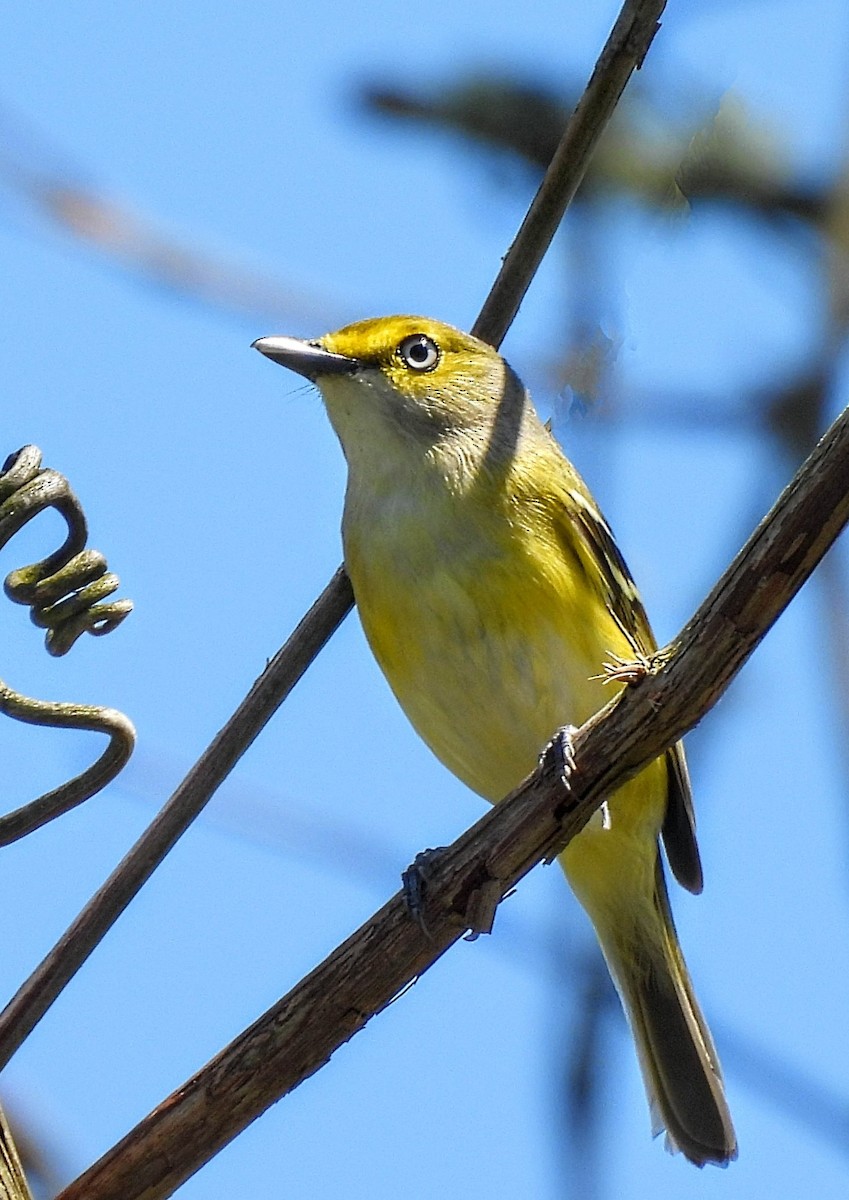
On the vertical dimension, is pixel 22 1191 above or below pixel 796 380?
below

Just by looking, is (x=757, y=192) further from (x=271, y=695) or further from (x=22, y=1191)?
(x=22, y=1191)

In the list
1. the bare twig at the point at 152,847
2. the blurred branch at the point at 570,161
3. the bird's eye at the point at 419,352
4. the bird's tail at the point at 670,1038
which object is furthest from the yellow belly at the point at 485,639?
the bare twig at the point at 152,847

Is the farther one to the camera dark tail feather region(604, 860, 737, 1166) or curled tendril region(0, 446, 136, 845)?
dark tail feather region(604, 860, 737, 1166)

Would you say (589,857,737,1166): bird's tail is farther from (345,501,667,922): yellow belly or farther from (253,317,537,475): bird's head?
(253,317,537,475): bird's head

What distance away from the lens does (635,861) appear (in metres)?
4.46

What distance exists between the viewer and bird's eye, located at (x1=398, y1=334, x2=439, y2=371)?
4.42 m

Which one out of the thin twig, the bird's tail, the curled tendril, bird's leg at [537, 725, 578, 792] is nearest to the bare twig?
the thin twig

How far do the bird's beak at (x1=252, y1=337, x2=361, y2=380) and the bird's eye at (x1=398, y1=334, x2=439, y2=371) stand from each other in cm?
23

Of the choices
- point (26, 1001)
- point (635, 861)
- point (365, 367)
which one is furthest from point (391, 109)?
point (26, 1001)

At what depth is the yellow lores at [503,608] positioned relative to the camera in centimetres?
391

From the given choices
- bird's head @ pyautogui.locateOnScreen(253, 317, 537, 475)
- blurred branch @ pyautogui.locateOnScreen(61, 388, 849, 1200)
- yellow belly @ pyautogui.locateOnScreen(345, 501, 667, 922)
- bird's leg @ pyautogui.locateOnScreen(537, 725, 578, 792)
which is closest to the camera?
blurred branch @ pyautogui.locateOnScreen(61, 388, 849, 1200)

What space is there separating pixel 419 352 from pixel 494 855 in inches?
83.2

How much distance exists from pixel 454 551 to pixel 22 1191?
85.2 inches

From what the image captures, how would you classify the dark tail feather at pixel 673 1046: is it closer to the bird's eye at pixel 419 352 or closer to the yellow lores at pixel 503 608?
the yellow lores at pixel 503 608
